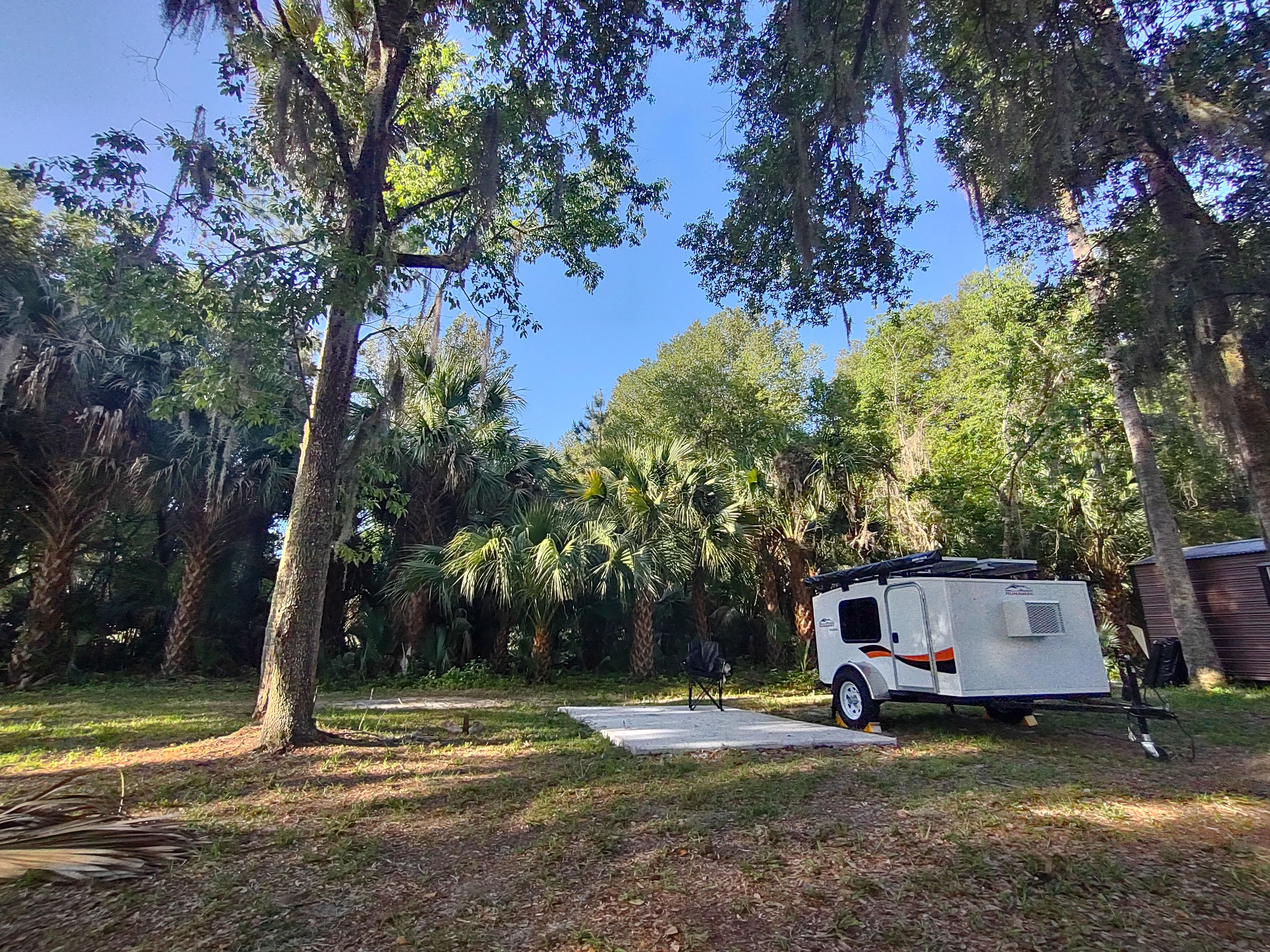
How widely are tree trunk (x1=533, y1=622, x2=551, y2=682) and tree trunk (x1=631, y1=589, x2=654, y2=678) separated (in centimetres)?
167

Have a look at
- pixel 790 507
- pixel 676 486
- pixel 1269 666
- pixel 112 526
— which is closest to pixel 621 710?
pixel 676 486

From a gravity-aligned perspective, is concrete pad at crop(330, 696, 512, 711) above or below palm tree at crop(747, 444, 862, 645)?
below

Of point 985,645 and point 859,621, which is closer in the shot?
point 985,645

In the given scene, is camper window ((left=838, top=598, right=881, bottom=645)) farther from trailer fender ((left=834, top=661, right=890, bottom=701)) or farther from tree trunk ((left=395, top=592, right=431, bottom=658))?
tree trunk ((left=395, top=592, right=431, bottom=658))

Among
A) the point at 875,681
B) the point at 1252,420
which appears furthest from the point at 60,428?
the point at 1252,420

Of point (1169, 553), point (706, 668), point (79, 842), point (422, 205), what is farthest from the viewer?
point (1169, 553)

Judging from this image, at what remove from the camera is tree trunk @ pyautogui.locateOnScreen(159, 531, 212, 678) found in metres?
11.8

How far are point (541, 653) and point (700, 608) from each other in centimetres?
319

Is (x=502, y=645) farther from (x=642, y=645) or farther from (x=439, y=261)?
(x=439, y=261)

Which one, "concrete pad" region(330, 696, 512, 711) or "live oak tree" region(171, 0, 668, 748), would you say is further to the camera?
"concrete pad" region(330, 696, 512, 711)

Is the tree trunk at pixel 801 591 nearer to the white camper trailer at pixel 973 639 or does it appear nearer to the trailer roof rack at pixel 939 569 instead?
the trailer roof rack at pixel 939 569

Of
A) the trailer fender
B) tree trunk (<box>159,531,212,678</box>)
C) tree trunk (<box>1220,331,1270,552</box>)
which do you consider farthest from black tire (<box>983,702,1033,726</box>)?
tree trunk (<box>159,531,212,678</box>)

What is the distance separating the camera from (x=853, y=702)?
7.01 metres

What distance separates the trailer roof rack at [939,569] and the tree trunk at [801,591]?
466cm
